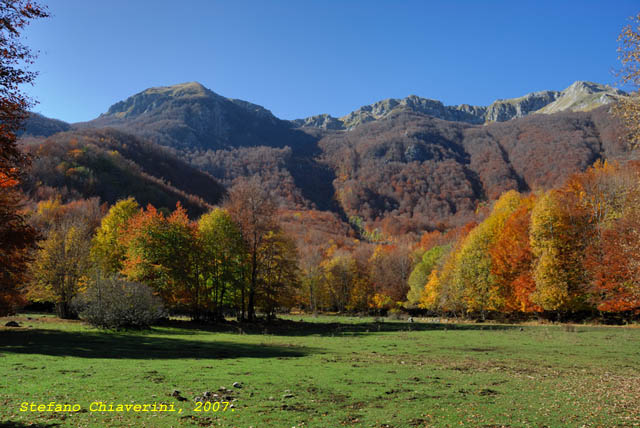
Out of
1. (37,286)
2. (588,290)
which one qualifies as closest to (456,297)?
(588,290)

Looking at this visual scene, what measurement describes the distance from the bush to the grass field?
515cm

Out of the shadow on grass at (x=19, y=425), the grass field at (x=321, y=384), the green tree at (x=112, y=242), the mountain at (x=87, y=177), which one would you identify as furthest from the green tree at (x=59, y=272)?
the mountain at (x=87, y=177)

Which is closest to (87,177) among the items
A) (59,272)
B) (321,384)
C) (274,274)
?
(59,272)

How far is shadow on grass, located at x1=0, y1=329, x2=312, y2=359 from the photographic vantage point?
20875 mm

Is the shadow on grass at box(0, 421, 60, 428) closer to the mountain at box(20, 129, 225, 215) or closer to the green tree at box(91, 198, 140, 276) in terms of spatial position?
the green tree at box(91, 198, 140, 276)

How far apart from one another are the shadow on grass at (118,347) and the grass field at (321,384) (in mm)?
91

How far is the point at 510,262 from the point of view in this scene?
190ft

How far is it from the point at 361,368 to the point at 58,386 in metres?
12.3

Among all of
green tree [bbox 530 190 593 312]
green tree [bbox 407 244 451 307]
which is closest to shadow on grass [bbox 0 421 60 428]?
green tree [bbox 530 190 593 312]

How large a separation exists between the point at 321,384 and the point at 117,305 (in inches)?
939

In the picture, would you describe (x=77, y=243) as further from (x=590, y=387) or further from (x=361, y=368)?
(x=590, y=387)

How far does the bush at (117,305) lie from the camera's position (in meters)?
31.8

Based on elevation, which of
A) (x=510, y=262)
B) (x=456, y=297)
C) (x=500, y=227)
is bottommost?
(x=456, y=297)

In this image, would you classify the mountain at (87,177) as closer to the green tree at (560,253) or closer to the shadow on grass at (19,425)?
the green tree at (560,253)
